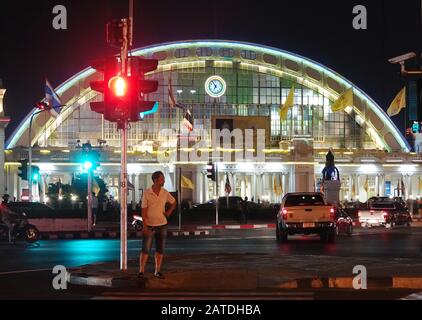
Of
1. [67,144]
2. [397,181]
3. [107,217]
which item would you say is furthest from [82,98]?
[107,217]

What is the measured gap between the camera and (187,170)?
8281 cm

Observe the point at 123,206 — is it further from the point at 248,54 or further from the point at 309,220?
the point at 248,54

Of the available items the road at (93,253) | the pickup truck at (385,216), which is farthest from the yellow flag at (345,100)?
the road at (93,253)

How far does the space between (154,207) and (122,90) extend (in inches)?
96.4

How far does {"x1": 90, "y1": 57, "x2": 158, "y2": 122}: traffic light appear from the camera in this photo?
17.0 m

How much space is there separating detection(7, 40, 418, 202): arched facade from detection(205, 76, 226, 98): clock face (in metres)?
0.58

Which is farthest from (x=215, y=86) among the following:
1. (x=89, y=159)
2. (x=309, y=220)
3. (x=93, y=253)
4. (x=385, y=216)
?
(x=93, y=253)

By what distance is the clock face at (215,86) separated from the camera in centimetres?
9625

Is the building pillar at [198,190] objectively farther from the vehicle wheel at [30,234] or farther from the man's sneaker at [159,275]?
the man's sneaker at [159,275]

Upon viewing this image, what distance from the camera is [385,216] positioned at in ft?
144

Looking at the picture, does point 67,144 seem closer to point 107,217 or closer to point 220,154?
point 220,154

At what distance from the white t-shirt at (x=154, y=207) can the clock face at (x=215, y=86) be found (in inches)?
A: 3140
